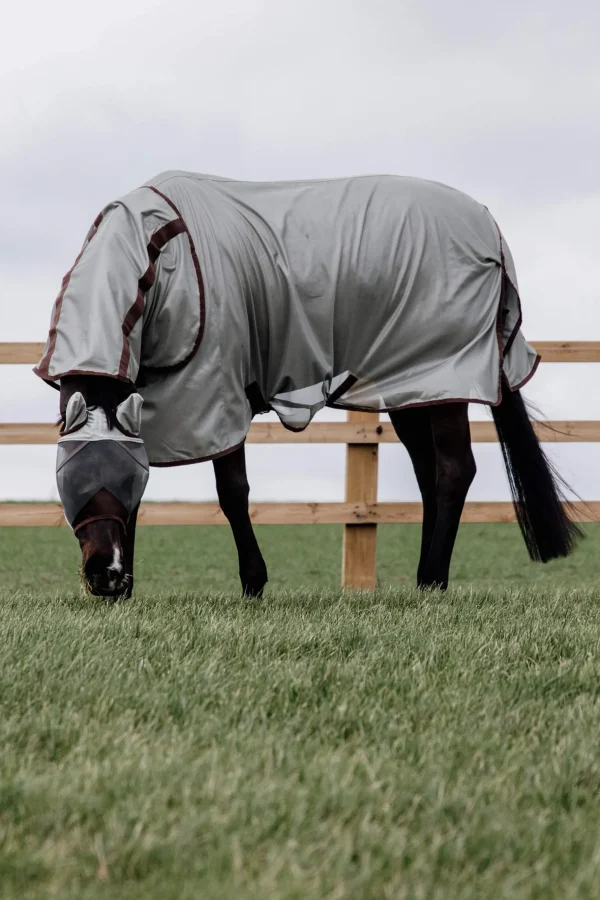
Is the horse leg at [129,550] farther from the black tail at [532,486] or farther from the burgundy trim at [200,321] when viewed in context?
the black tail at [532,486]

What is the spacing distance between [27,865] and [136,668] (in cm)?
95

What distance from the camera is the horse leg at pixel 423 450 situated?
4008 mm

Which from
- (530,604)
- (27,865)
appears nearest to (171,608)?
(530,604)

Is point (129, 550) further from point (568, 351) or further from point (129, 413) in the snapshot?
point (568, 351)

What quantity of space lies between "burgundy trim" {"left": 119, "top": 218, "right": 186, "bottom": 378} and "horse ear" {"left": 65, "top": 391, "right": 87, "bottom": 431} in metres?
0.16

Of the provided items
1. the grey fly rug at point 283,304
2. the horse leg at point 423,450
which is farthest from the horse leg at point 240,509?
the horse leg at point 423,450

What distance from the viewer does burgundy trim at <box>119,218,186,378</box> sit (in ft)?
9.51

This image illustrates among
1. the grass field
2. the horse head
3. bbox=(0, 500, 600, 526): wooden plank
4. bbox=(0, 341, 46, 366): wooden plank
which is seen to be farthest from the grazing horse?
bbox=(0, 341, 46, 366): wooden plank

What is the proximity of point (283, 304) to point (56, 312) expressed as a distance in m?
0.88

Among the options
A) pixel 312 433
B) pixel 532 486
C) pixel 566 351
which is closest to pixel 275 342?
pixel 532 486

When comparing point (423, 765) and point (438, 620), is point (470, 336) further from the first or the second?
point (423, 765)

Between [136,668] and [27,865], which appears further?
[136,668]

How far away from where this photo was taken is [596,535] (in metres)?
7.91

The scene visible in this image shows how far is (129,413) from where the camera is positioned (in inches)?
111
